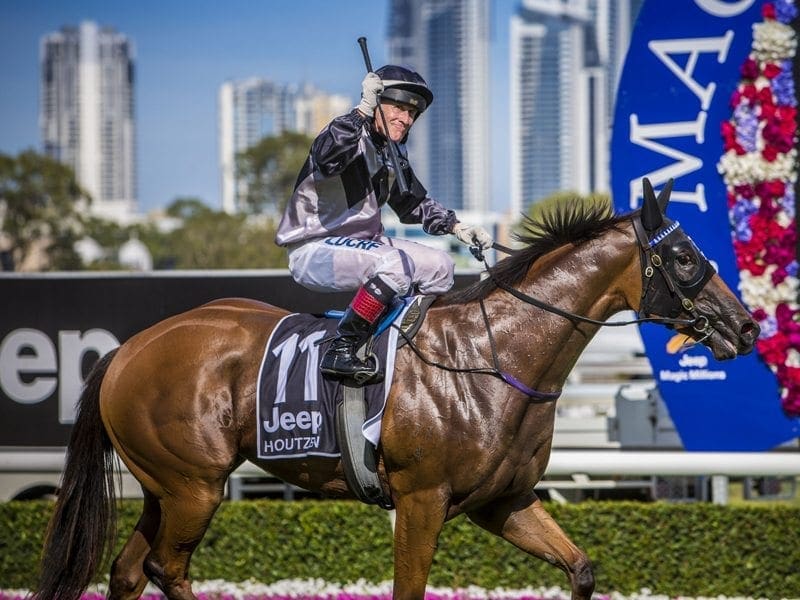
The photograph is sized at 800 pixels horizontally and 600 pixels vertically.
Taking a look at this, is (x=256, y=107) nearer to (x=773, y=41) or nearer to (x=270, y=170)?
(x=270, y=170)

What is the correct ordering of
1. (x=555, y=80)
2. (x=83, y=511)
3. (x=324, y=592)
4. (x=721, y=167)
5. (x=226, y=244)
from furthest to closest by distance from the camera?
(x=555, y=80) → (x=226, y=244) → (x=721, y=167) → (x=324, y=592) → (x=83, y=511)

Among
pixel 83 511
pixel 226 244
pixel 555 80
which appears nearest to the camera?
pixel 83 511

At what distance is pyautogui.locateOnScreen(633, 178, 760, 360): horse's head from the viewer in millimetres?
4277

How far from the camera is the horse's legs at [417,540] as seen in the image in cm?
428

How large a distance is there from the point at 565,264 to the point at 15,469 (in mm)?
3587

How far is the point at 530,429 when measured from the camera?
14.3 feet

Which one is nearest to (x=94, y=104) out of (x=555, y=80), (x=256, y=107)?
(x=256, y=107)

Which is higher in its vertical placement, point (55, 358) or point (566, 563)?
Result: point (55, 358)

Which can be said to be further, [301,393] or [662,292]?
[301,393]

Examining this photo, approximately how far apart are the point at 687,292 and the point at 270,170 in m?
48.0

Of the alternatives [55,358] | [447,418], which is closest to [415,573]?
[447,418]

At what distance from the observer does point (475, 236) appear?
180 inches

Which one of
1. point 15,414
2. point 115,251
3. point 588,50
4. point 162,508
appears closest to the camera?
point 162,508

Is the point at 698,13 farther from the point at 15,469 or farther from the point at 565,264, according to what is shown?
the point at 15,469
